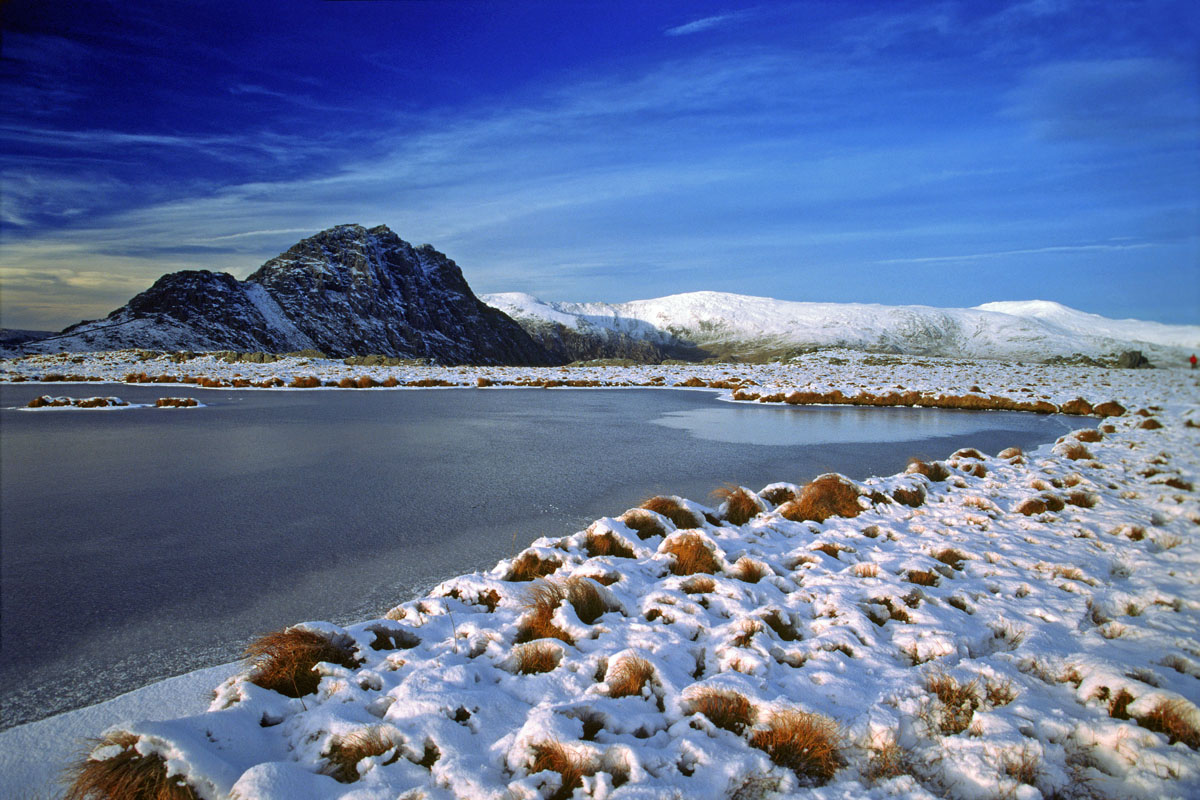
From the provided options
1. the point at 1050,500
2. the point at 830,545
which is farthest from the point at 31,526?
the point at 1050,500

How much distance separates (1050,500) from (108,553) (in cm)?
1167

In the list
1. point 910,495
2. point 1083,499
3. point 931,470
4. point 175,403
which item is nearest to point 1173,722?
point 910,495

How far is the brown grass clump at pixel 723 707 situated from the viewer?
3152mm

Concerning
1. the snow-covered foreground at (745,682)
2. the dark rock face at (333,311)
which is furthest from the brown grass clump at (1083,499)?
the dark rock face at (333,311)

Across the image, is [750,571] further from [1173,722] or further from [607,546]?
[1173,722]

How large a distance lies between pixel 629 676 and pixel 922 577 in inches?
136

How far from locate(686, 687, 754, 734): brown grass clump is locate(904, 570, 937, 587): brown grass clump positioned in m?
2.92

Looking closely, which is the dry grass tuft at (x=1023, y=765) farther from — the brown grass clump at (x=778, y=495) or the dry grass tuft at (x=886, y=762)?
the brown grass clump at (x=778, y=495)

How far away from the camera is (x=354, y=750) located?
2793 millimetres

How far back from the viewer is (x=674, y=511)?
6.98 metres

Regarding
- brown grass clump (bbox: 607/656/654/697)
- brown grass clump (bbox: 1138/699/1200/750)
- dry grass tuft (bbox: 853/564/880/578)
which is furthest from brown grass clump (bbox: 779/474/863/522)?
brown grass clump (bbox: 607/656/654/697)

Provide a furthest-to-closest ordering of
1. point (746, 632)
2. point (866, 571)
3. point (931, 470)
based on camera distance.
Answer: point (931, 470), point (866, 571), point (746, 632)

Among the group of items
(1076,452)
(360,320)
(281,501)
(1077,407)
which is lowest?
(281,501)

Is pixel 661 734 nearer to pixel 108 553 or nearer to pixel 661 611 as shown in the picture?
pixel 661 611
